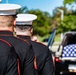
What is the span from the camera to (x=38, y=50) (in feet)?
14.5

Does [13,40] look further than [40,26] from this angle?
No

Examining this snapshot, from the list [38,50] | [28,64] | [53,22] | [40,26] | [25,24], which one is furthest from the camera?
[53,22]

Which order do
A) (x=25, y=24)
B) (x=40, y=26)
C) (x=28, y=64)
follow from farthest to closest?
(x=40, y=26), (x=25, y=24), (x=28, y=64)

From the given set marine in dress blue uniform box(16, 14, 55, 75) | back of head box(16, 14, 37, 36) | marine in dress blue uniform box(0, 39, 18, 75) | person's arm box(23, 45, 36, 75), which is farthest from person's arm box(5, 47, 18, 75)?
back of head box(16, 14, 37, 36)

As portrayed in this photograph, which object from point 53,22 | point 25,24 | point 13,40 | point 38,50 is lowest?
point 53,22

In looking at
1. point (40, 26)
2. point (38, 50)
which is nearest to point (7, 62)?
point (38, 50)

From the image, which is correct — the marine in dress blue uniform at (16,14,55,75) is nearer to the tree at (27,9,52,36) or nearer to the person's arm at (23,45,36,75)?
the person's arm at (23,45,36,75)

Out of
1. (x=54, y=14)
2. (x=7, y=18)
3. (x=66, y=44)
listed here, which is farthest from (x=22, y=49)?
(x=54, y=14)

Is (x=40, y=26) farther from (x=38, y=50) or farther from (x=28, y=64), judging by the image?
(x=28, y=64)

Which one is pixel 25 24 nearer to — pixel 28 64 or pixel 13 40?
pixel 13 40

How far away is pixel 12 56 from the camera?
3.06 m

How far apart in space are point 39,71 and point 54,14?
96.8 meters

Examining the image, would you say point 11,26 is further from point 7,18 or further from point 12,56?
point 12,56

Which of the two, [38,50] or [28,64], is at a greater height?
[28,64]
